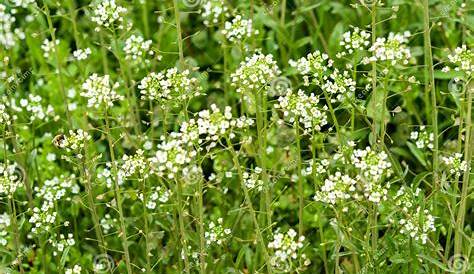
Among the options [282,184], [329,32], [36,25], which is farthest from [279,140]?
[36,25]

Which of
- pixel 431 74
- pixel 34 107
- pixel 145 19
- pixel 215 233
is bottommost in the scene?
pixel 215 233

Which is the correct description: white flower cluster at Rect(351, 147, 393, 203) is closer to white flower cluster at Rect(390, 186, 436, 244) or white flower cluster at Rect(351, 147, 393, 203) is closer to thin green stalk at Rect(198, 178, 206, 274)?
white flower cluster at Rect(390, 186, 436, 244)

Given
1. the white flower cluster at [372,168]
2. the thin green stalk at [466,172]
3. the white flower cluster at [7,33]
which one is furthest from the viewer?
the white flower cluster at [7,33]

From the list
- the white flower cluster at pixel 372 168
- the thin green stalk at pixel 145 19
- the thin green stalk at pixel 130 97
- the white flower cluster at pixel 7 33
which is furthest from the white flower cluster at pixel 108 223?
the thin green stalk at pixel 145 19

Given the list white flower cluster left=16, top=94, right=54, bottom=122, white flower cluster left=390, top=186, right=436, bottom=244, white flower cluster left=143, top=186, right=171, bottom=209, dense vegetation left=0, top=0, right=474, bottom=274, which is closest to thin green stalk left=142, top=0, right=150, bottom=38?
dense vegetation left=0, top=0, right=474, bottom=274

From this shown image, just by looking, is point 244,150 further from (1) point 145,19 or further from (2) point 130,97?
(1) point 145,19

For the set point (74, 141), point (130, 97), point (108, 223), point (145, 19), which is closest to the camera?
point (74, 141)

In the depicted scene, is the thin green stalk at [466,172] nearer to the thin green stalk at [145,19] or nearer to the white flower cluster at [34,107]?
the white flower cluster at [34,107]

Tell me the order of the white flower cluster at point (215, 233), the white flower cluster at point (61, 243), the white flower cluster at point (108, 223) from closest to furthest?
the white flower cluster at point (215, 233) → the white flower cluster at point (61, 243) → the white flower cluster at point (108, 223)

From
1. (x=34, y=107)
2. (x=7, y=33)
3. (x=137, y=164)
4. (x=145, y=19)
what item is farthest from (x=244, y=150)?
(x=7, y=33)
